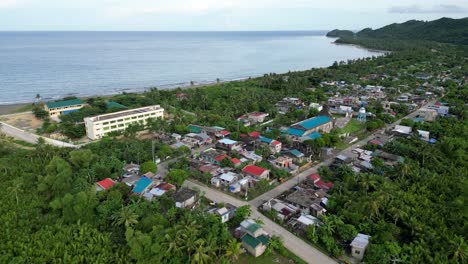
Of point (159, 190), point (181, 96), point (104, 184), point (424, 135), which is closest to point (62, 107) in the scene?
point (181, 96)

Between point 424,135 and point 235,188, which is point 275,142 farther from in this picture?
point 424,135

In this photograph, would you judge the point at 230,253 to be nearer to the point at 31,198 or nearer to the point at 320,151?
the point at 31,198

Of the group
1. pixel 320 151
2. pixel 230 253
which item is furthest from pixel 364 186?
pixel 230 253

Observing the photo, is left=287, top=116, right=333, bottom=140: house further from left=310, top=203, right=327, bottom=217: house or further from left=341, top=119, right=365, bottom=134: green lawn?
left=310, top=203, right=327, bottom=217: house

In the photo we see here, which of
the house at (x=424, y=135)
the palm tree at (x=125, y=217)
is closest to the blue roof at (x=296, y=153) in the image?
the house at (x=424, y=135)

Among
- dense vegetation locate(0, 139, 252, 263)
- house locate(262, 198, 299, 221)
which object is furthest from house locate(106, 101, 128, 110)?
house locate(262, 198, 299, 221)

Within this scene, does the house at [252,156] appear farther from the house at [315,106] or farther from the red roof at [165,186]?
the house at [315,106]
